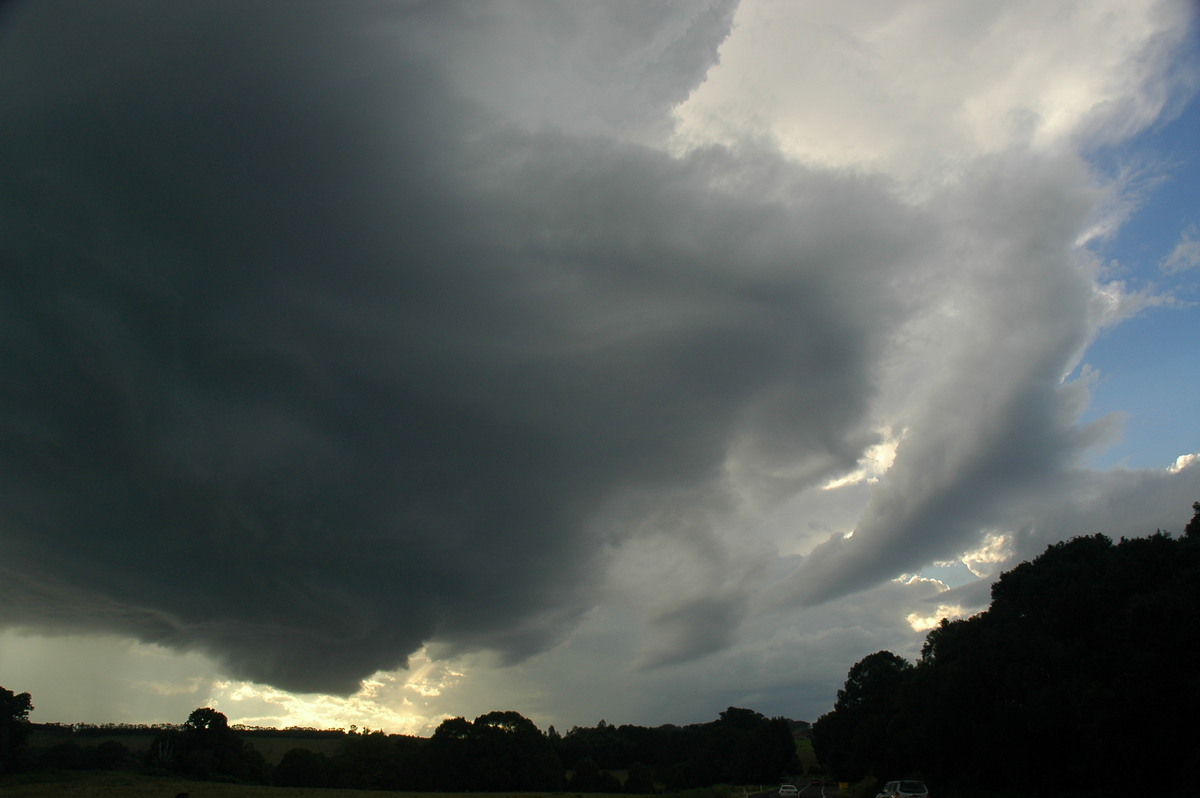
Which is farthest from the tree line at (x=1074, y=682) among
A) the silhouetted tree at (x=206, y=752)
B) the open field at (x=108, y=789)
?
→ the silhouetted tree at (x=206, y=752)

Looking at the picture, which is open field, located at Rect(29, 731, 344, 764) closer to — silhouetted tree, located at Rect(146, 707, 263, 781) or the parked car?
silhouetted tree, located at Rect(146, 707, 263, 781)

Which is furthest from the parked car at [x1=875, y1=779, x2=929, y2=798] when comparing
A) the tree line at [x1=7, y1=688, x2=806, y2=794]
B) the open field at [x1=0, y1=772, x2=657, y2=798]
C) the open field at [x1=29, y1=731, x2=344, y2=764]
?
the open field at [x1=29, y1=731, x2=344, y2=764]

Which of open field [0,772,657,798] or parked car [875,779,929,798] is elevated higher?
open field [0,772,657,798]

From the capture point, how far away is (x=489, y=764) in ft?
320

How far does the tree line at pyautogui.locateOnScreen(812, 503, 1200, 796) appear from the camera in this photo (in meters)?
33.4

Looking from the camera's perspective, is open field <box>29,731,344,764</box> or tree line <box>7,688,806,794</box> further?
open field <box>29,731,344,764</box>

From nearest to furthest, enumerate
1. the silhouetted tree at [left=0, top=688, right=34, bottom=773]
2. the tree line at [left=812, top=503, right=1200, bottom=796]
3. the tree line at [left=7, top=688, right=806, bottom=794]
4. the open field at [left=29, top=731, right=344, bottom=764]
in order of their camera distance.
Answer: the tree line at [left=812, top=503, right=1200, bottom=796] < the silhouetted tree at [left=0, top=688, right=34, bottom=773] < the tree line at [left=7, top=688, right=806, bottom=794] < the open field at [left=29, top=731, right=344, bottom=764]

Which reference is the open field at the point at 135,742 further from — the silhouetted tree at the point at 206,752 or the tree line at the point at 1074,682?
the tree line at the point at 1074,682

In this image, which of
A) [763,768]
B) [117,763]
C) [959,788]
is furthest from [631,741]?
[959,788]

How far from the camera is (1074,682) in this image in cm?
3919

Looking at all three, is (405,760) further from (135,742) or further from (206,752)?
(135,742)

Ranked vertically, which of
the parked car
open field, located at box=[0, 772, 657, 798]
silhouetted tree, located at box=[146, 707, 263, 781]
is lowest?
the parked car

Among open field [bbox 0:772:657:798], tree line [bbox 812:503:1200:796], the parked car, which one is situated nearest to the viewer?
tree line [bbox 812:503:1200:796]

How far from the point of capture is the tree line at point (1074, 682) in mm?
33406
